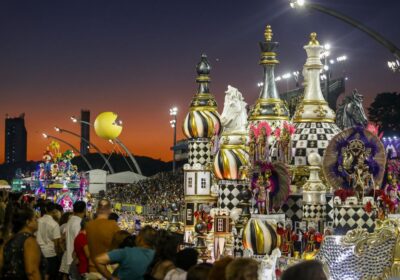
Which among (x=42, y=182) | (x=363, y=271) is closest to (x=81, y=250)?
(x=363, y=271)

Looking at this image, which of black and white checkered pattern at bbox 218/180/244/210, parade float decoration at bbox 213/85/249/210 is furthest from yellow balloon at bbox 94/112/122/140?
black and white checkered pattern at bbox 218/180/244/210

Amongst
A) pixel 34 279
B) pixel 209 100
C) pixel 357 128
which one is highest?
pixel 209 100

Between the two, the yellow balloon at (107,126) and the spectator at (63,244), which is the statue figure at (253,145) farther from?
the yellow balloon at (107,126)

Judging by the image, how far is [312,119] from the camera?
22156 millimetres

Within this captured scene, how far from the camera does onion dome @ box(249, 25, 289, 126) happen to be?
78.4ft

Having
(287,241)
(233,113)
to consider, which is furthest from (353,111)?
(287,241)

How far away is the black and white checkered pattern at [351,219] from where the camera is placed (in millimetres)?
14781

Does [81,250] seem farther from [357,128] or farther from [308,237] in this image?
[357,128]

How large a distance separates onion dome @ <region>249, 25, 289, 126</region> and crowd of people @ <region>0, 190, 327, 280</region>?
1016 cm

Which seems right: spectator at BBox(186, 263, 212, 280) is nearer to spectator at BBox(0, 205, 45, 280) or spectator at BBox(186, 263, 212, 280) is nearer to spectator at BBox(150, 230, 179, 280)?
spectator at BBox(150, 230, 179, 280)

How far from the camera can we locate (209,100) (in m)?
25.9

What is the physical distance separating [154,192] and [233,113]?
1192 inches

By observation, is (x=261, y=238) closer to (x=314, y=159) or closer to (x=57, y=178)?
(x=314, y=159)

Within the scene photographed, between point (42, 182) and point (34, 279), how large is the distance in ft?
145
